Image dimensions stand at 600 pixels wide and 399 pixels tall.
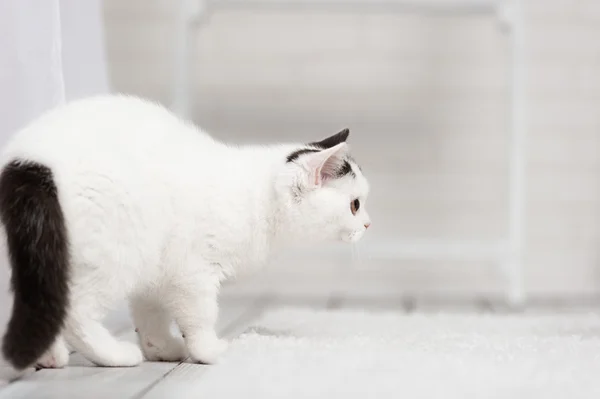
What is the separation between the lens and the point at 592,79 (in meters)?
2.46

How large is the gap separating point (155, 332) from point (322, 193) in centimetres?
33

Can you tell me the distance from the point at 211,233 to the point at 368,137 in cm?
139

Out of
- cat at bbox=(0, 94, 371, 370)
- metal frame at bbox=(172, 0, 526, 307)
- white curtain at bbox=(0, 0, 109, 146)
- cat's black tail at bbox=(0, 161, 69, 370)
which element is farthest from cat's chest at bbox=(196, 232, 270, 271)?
metal frame at bbox=(172, 0, 526, 307)

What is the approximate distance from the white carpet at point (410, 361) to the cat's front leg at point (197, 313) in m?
0.04

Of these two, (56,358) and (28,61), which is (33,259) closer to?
(56,358)

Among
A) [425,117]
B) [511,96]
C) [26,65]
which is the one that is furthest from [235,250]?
[425,117]

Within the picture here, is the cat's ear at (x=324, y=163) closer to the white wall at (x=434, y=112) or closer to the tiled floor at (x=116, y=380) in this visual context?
the tiled floor at (x=116, y=380)

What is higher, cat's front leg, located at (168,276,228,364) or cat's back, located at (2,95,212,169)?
cat's back, located at (2,95,212,169)

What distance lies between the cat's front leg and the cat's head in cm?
17

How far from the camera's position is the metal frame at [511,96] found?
6.74ft

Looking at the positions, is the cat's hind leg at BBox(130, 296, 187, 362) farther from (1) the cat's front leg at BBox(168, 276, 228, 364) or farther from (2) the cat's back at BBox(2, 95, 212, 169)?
(2) the cat's back at BBox(2, 95, 212, 169)

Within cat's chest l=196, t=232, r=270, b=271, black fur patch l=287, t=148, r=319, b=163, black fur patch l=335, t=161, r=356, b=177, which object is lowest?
cat's chest l=196, t=232, r=270, b=271

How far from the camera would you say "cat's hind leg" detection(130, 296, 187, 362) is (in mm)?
1156

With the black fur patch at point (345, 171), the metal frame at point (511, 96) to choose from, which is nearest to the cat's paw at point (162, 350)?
the black fur patch at point (345, 171)
